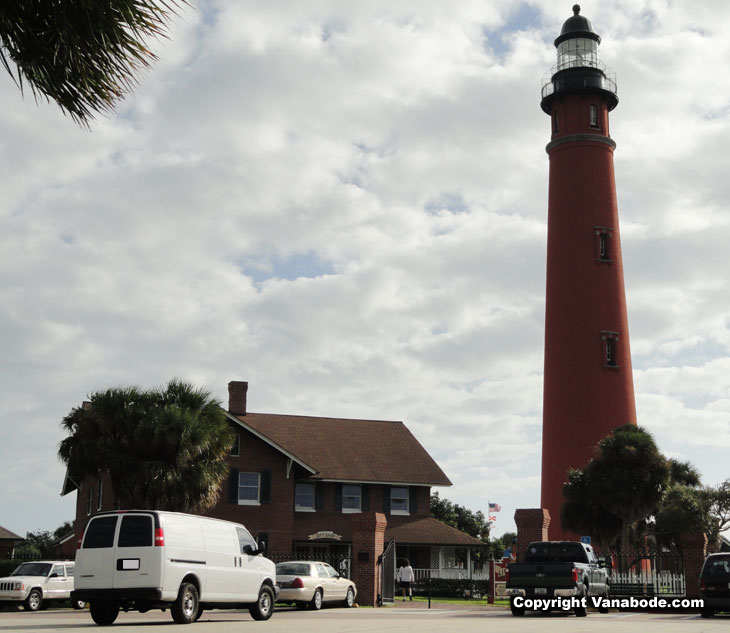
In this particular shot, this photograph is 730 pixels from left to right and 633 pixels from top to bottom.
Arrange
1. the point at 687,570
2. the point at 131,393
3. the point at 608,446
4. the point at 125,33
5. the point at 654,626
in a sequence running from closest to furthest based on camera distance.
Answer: the point at 125,33 < the point at 654,626 < the point at 687,570 < the point at 131,393 < the point at 608,446

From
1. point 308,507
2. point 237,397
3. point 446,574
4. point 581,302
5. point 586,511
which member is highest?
point 581,302

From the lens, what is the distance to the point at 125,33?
8320 millimetres

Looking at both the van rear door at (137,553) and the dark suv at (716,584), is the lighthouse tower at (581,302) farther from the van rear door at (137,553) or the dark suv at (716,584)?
the van rear door at (137,553)

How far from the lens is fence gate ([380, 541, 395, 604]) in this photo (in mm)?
27734

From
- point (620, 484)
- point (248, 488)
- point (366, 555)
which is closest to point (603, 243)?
point (620, 484)

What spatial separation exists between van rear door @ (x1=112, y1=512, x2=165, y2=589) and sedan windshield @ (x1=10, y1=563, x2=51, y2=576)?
12.3m

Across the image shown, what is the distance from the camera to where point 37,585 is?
26.5 m

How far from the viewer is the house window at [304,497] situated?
4262cm

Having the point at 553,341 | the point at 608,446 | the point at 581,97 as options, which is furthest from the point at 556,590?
the point at 581,97

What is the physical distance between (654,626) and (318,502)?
1040 inches

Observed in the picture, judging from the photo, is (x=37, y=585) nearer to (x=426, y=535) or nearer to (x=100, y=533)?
(x=100, y=533)

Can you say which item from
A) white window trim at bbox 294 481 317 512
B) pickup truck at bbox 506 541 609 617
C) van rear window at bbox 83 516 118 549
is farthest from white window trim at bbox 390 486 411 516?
van rear window at bbox 83 516 118 549

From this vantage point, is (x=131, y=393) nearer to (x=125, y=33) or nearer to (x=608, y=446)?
(x=608, y=446)

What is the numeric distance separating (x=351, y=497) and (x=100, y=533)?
90.7 ft
